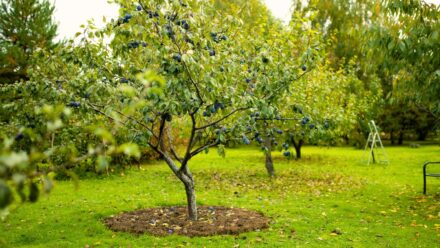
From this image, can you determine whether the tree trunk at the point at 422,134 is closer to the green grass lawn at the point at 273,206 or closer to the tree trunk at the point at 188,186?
the green grass lawn at the point at 273,206

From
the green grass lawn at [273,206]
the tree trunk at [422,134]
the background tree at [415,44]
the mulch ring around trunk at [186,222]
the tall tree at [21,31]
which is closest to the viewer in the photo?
the green grass lawn at [273,206]

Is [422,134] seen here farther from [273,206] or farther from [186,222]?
[186,222]

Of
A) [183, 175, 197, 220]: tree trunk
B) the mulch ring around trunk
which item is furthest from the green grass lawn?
[183, 175, 197, 220]: tree trunk

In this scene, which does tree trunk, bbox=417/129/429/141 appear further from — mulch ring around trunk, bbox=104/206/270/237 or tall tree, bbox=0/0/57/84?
mulch ring around trunk, bbox=104/206/270/237

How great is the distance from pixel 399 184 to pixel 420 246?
633cm

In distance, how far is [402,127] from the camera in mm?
28859

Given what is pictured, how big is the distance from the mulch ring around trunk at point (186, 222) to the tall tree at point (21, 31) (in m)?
11.8

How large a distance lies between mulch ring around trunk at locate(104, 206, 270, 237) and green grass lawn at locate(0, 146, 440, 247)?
0.22 meters

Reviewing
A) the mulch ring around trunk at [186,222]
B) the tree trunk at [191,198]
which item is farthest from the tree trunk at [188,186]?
the mulch ring around trunk at [186,222]

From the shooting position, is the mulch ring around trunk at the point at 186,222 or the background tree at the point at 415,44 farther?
the background tree at the point at 415,44

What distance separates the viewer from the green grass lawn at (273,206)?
648 cm

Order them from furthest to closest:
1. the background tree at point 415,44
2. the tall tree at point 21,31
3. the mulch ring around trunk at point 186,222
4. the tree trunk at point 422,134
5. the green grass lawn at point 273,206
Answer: the tree trunk at point 422,134, the tall tree at point 21,31, the background tree at point 415,44, the mulch ring around trunk at point 186,222, the green grass lawn at point 273,206

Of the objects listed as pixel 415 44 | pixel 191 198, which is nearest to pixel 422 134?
pixel 415 44

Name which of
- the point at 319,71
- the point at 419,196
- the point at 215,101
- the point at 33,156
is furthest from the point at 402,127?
the point at 33,156
